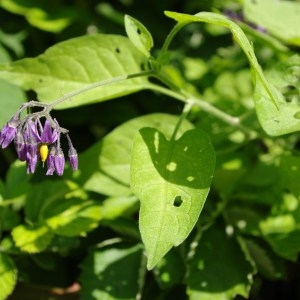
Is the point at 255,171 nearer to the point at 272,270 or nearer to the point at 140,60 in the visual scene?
the point at 272,270

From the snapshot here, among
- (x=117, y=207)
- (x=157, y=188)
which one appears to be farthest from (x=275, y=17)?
(x=157, y=188)

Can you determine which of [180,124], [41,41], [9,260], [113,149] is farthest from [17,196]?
[41,41]

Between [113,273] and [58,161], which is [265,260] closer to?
[113,273]

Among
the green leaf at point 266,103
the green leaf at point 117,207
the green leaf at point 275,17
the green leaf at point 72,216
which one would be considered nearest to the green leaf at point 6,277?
the green leaf at point 72,216

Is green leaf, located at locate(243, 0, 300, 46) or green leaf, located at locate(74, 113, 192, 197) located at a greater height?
green leaf, located at locate(243, 0, 300, 46)

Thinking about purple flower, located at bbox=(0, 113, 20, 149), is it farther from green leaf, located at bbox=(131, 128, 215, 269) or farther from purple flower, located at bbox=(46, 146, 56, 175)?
green leaf, located at bbox=(131, 128, 215, 269)

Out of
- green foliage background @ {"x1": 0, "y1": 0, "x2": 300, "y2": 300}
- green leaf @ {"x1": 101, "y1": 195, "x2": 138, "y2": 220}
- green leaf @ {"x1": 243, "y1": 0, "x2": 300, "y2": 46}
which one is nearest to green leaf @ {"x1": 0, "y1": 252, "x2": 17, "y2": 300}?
green foliage background @ {"x1": 0, "y1": 0, "x2": 300, "y2": 300}
